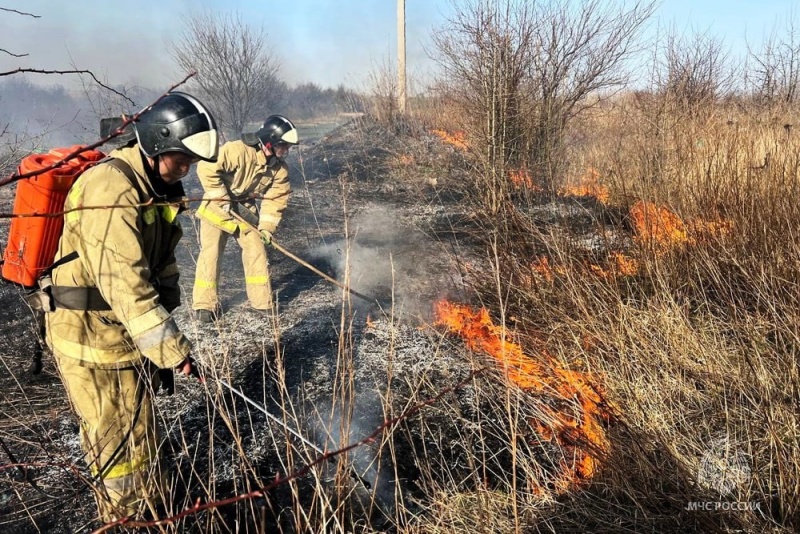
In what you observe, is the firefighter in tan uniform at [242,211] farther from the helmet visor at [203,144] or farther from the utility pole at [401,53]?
the utility pole at [401,53]

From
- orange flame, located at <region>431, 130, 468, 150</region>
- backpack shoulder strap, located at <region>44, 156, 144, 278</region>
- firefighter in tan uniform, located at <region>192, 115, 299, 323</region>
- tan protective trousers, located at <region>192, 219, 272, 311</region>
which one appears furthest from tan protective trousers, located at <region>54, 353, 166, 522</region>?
orange flame, located at <region>431, 130, 468, 150</region>

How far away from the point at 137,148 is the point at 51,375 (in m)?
2.39

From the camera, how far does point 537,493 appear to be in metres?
2.24

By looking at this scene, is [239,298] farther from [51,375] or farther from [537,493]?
[537,493]

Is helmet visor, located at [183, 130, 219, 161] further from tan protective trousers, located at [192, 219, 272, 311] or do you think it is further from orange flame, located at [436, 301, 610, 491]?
tan protective trousers, located at [192, 219, 272, 311]

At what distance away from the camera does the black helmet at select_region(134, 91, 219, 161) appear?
2057 mm

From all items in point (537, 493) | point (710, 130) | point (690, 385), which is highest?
point (710, 130)

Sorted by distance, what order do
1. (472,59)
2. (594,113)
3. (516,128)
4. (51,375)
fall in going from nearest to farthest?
(51,375) → (472,59) → (516,128) → (594,113)

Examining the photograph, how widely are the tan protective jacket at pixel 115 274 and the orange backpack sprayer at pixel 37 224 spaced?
0.17 ft

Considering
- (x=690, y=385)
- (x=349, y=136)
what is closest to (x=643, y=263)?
(x=690, y=385)

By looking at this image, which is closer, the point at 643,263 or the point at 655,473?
the point at 655,473

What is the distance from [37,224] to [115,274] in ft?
1.38

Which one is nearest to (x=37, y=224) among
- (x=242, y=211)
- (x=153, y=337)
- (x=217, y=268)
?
(x=153, y=337)

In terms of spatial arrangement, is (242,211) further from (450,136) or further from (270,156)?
(450,136)
